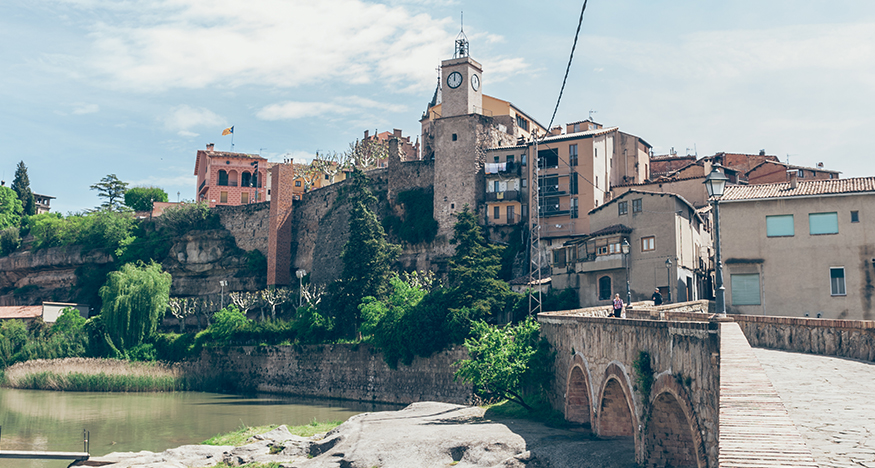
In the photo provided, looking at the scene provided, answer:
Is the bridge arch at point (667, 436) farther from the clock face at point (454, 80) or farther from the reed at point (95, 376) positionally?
the clock face at point (454, 80)

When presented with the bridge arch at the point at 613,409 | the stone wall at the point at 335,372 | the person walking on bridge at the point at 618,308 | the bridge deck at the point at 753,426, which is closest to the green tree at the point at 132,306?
the stone wall at the point at 335,372

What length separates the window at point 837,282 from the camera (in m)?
27.8

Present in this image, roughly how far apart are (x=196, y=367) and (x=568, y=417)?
39.9 meters

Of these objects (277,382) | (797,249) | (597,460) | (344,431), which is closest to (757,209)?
(797,249)

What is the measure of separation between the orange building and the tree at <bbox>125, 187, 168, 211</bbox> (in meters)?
10.4

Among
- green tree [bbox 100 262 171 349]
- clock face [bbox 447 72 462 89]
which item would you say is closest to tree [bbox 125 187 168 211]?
green tree [bbox 100 262 171 349]

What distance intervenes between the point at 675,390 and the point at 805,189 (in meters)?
20.3

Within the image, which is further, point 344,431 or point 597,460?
point 344,431

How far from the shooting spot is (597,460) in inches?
738

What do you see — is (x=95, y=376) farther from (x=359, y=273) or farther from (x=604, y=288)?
(x=604, y=288)

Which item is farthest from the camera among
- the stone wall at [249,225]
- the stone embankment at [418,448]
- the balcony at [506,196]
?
the stone wall at [249,225]

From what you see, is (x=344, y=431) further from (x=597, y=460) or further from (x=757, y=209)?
(x=757, y=209)

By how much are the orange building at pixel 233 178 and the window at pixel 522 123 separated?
33.5 m

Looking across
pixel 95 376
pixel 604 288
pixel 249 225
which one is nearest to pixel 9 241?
pixel 249 225
